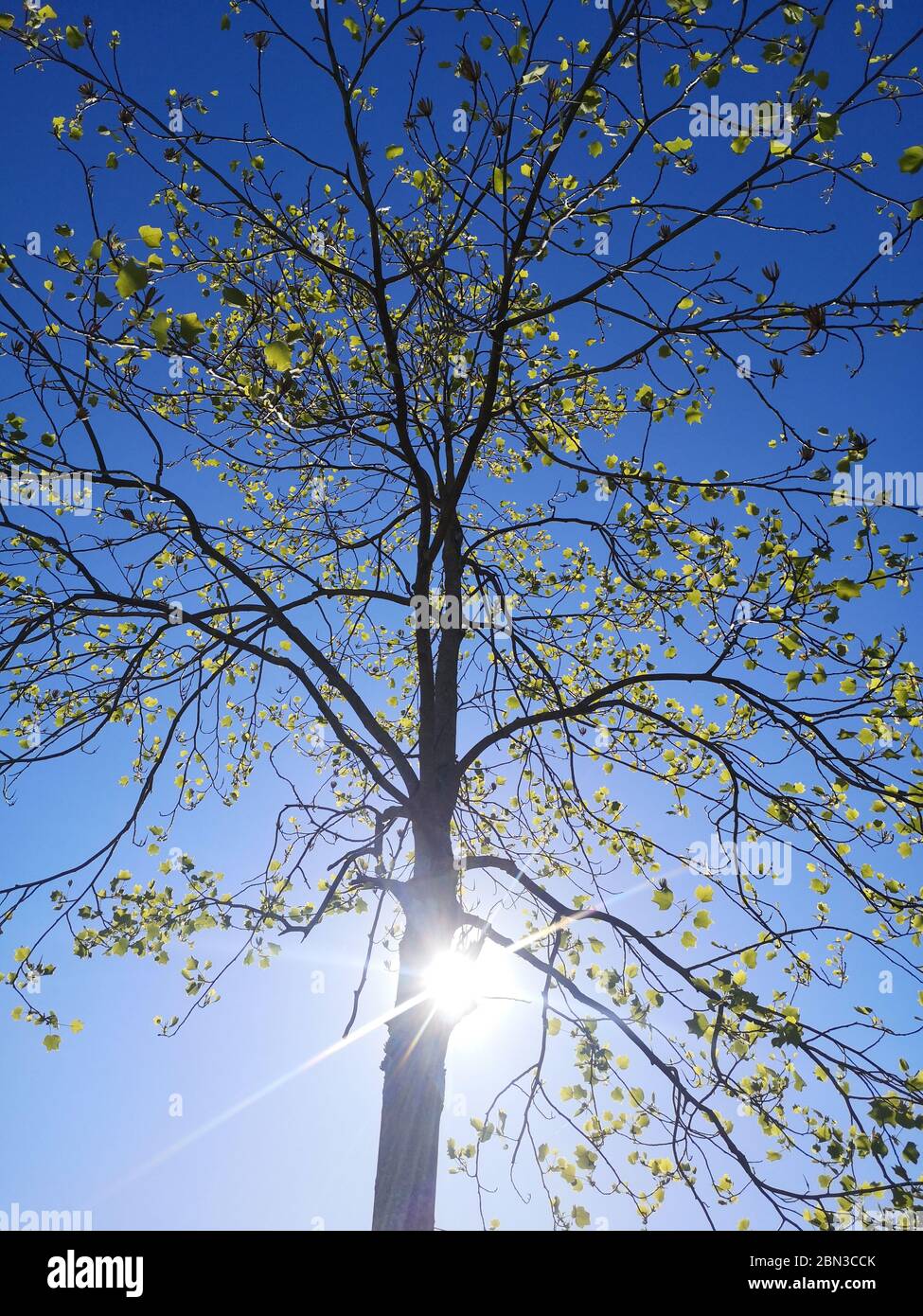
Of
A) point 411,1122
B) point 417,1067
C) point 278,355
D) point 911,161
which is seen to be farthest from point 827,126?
point 411,1122

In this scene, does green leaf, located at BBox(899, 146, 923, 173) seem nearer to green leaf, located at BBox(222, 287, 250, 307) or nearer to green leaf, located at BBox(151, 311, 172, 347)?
green leaf, located at BBox(222, 287, 250, 307)

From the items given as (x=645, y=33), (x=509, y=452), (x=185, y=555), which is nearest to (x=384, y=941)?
(x=185, y=555)

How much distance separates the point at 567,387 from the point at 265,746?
5.06 meters

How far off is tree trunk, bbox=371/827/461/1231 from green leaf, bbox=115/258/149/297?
12.5ft

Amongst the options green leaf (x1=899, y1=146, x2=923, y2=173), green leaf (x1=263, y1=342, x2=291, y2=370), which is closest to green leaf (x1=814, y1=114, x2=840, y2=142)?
green leaf (x1=899, y1=146, x2=923, y2=173)

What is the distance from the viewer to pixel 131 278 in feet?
10.8

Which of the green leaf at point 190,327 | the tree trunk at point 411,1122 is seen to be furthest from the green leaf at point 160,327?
the tree trunk at point 411,1122

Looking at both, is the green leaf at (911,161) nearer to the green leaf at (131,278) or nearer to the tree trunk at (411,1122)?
the green leaf at (131,278)

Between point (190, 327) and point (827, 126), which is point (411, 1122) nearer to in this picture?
point (190, 327)

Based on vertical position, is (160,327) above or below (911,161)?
below

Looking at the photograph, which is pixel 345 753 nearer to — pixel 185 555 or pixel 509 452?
pixel 185 555

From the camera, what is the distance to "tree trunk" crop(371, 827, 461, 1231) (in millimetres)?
4199

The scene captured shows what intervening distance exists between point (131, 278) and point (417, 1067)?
15.1 ft

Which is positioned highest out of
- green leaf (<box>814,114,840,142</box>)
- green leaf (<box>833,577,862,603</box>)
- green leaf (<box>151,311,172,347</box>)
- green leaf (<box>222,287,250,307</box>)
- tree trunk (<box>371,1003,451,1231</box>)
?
green leaf (<box>814,114,840,142</box>)
